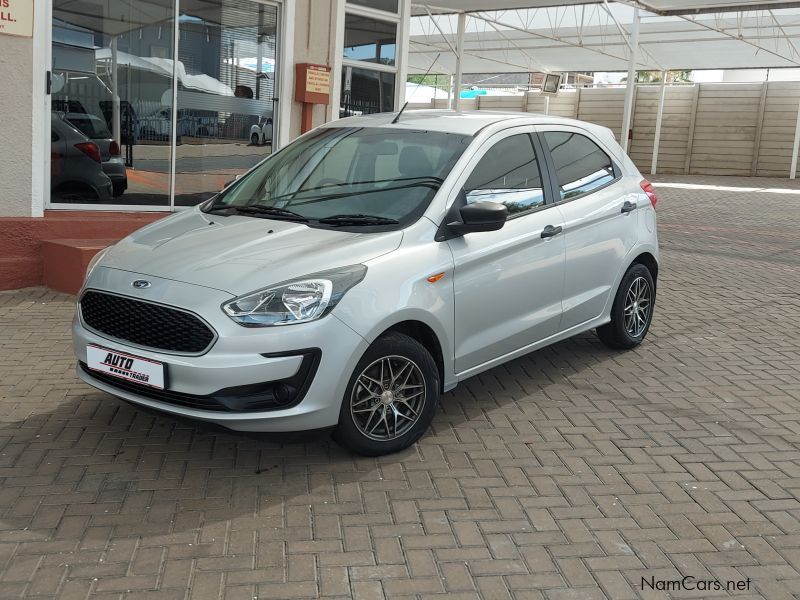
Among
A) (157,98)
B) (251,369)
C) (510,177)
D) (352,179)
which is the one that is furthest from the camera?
(157,98)

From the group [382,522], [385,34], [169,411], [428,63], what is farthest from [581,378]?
[428,63]

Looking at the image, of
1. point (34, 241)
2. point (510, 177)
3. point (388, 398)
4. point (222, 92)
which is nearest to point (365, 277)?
point (388, 398)

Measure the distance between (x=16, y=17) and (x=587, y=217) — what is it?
208 inches

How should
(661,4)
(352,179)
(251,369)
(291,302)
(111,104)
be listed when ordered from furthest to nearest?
(661,4) < (111,104) < (352,179) < (291,302) < (251,369)

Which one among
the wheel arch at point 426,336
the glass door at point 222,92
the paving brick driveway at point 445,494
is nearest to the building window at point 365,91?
the glass door at point 222,92

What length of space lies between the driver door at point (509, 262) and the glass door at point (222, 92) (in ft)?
16.9

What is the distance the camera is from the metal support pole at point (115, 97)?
342 inches

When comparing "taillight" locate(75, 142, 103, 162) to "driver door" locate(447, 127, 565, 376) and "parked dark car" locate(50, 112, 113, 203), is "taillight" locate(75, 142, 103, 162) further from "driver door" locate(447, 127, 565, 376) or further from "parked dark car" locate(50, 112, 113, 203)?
"driver door" locate(447, 127, 565, 376)

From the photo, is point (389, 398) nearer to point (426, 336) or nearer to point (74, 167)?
point (426, 336)

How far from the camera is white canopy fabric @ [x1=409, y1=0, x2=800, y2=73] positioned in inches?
980

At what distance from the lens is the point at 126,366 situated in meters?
4.05

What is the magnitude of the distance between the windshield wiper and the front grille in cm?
107

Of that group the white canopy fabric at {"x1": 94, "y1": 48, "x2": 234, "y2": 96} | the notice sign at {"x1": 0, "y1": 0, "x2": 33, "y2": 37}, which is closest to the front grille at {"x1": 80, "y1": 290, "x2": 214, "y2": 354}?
the notice sign at {"x1": 0, "y1": 0, "x2": 33, "y2": 37}

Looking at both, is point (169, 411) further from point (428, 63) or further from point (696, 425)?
point (428, 63)
